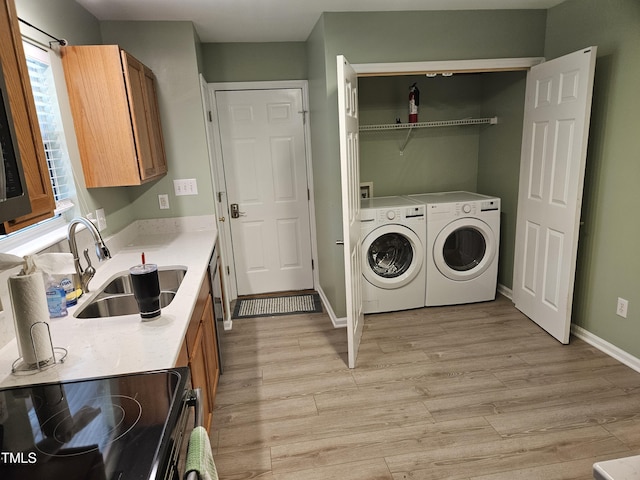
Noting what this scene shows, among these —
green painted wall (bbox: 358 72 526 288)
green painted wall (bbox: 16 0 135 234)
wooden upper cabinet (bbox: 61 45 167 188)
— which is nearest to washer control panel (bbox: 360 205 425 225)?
green painted wall (bbox: 358 72 526 288)

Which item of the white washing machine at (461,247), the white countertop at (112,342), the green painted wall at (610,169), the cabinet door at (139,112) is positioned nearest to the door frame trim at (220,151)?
the cabinet door at (139,112)

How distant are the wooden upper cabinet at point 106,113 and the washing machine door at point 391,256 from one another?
1.83 meters

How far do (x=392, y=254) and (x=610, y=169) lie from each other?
1.67 metres

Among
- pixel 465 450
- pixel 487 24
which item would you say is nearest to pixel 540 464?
pixel 465 450

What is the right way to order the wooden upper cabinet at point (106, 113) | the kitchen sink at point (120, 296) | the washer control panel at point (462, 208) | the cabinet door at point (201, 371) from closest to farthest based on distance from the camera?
the cabinet door at point (201, 371) → the kitchen sink at point (120, 296) → the wooden upper cabinet at point (106, 113) → the washer control panel at point (462, 208)

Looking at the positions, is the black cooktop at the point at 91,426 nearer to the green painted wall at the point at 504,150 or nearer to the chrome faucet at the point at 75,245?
the chrome faucet at the point at 75,245

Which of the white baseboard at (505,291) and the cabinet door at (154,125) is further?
the white baseboard at (505,291)

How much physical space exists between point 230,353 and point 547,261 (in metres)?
2.42

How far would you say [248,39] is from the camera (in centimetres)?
337

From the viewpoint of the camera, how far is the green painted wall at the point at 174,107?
2.80m

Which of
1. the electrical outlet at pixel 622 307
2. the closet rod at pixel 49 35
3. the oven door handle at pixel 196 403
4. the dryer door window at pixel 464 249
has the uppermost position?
Answer: the closet rod at pixel 49 35

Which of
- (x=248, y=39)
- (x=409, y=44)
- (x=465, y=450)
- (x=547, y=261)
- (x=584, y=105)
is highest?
(x=248, y=39)

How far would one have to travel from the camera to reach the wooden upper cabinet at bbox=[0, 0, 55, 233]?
1096mm

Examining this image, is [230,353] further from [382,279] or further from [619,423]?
[619,423]
